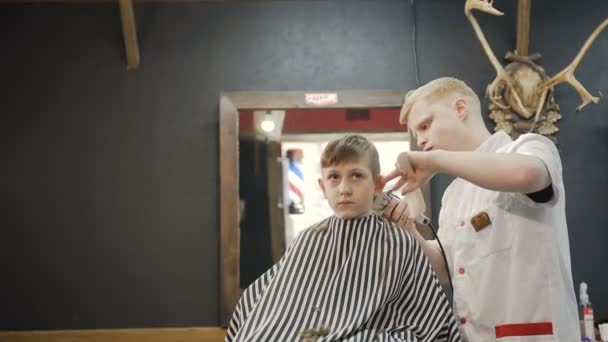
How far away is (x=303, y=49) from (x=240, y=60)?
374 millimetres

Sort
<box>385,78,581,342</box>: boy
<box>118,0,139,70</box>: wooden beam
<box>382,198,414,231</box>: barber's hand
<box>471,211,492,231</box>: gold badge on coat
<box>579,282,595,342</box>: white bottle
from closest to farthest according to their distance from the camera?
<box>385,78,581,342</box>: boy < <box>471,211,492,231</box>: gold badge on coat < <box>382,198,414,231</box>: barber's hand < <box>579,282,595,342</box>: white bottle < <box>118,0,139,70</box>: wooden beam

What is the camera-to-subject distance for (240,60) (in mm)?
3936

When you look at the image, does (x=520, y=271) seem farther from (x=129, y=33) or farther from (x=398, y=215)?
(x=129, y=33)

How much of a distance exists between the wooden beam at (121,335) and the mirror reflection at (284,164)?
0.34 meters

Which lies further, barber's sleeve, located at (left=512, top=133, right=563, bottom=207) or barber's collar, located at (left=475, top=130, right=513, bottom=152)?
barber's collar, located at (left=475, top=130, right=513, bottom=152)

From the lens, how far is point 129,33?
150 inches

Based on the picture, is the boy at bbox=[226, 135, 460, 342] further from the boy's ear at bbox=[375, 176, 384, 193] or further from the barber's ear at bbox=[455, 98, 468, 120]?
the barber's ear at bbox=[455, 98, 468, 120]

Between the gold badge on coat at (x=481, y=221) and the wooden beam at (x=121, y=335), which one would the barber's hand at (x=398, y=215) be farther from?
the wooden beam at (x=121, y=335)

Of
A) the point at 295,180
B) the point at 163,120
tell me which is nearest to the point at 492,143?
the point at 295,180

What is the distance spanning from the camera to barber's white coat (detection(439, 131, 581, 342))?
1.55 meters

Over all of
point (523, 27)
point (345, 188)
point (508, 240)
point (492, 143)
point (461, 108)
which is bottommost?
point (508, 240)

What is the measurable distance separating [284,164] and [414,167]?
7.26 feet

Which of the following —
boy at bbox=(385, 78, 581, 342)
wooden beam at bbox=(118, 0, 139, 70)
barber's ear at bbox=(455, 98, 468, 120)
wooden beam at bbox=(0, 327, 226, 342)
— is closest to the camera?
boy at bbox=(385, 78, 581, 342)

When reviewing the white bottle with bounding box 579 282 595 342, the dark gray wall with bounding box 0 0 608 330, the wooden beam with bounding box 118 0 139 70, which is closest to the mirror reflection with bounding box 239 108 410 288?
the dark gray wall with bounding box 0 0 608 330
